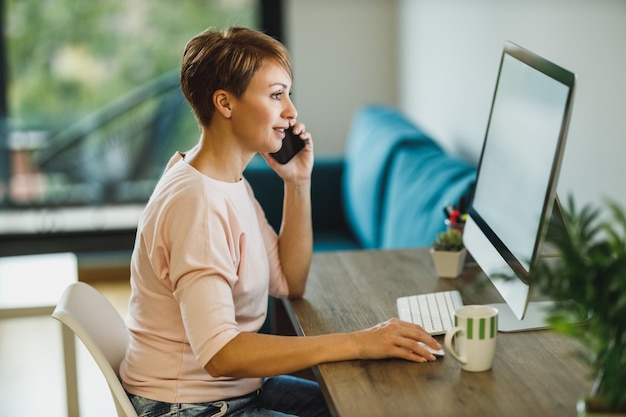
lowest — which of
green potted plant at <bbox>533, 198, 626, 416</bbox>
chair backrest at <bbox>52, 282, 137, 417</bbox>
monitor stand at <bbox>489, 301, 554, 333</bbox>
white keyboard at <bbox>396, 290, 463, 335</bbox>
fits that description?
chair backrest at <bbox>52, 282, 137, 417</bbox>

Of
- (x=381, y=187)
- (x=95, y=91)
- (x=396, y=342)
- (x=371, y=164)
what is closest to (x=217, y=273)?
(x=396, y=342)

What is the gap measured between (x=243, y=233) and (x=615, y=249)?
0.73m

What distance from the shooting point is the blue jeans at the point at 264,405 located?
1.54 metres

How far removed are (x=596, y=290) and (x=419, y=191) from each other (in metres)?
1.68

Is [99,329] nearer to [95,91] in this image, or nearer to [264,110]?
[264,110]

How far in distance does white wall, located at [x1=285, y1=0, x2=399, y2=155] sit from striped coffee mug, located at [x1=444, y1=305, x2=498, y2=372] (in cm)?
300

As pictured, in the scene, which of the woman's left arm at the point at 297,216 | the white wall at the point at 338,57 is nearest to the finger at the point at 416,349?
the woman's left arm at the point at 297,216

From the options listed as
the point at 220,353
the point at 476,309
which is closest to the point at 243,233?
the point at 220,353

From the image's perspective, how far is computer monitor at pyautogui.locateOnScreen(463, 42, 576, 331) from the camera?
1336 mm

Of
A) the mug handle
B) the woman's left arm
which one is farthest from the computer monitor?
the woman's left arm

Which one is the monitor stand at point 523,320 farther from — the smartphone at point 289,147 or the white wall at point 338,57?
the white wall at point 338,57

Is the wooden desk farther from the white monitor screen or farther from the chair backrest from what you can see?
the chair backrest

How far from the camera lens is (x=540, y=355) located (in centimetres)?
146

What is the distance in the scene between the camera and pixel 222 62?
5.17 feet
